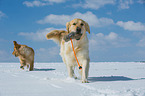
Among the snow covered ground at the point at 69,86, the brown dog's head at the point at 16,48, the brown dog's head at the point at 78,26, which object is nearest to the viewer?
the snow covered ground at the point at 69,86

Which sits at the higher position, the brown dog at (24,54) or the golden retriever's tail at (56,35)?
the golden retriever's tail at (56,35)

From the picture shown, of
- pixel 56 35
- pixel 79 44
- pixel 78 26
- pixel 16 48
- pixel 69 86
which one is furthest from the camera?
pixel 16 48

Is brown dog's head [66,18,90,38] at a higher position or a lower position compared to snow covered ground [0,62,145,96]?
higher

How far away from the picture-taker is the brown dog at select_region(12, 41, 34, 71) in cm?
1002

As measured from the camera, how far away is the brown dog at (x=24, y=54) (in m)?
10.0

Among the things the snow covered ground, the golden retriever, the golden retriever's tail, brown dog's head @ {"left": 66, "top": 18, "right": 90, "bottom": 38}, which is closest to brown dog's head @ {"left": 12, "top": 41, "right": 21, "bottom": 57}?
the snow covered ground

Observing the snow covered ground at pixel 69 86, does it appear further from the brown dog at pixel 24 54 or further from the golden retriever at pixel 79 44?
the brown dog at pixel 24 54

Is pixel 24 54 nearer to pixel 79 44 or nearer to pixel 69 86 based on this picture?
pixel 79 44

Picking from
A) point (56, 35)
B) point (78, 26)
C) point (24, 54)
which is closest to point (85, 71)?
point (78, 26)

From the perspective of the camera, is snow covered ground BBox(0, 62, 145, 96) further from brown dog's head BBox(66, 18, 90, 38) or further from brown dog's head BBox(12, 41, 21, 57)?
brown dog's head BBox(12, 41, 21, 57)

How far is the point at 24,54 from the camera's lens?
10.1 metres

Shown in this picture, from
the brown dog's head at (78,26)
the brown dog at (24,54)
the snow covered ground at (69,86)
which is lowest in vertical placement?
the snow covered ground at (69,86)

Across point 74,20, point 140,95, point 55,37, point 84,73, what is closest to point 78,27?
point 74,20

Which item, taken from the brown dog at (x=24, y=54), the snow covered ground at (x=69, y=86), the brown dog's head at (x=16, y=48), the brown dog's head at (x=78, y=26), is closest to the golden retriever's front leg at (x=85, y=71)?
the snow covered ground at (x=69, y=86)
